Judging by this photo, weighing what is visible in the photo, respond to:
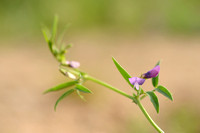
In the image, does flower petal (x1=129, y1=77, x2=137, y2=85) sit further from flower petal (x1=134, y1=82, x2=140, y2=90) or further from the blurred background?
the blurred background

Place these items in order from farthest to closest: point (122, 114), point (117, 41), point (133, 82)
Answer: point (117, 41) < point (122, 114) < point (133, 82)

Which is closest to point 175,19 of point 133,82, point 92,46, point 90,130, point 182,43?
point 182,43

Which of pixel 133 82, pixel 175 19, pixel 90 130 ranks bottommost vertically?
pixel 90 130

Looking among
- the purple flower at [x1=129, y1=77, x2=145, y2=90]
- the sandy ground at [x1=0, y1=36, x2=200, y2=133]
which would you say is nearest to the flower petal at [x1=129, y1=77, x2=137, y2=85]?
the purple flower at [x1=129, y1=77, x2=145, y2=90]

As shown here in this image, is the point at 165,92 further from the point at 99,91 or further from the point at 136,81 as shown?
the point at 99,91

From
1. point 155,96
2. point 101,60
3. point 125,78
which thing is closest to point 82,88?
point 125,78

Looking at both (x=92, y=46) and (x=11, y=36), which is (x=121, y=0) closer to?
(x=92, y=46)

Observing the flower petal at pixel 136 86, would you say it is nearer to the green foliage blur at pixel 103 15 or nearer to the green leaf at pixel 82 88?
the green leaf at pixel 82 88
